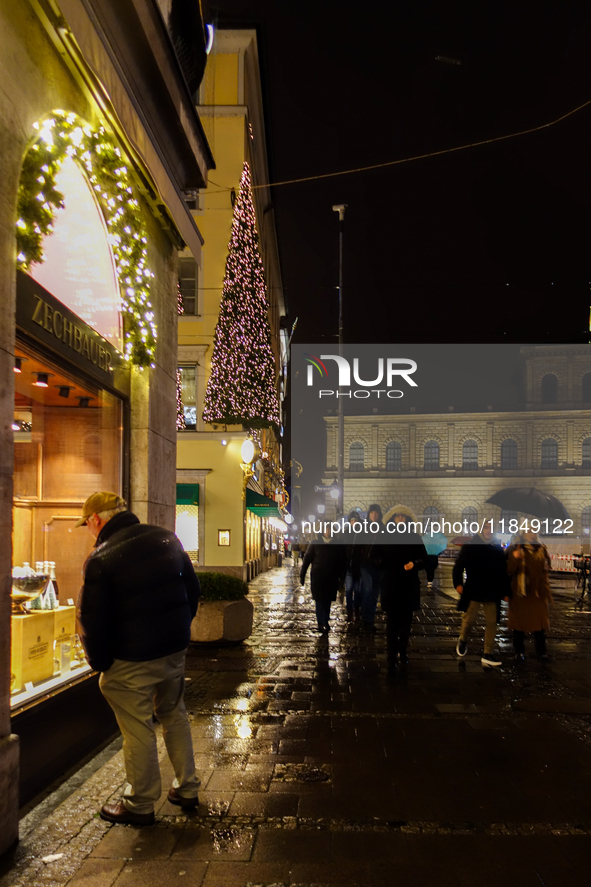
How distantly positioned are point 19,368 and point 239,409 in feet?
54.3

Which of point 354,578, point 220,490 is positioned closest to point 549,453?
point 220,490

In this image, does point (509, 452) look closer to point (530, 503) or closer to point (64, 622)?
point (530, 503)

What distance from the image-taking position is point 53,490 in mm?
6871

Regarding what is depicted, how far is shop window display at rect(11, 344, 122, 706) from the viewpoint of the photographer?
562cm

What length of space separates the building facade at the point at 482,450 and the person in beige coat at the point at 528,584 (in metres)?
62.0

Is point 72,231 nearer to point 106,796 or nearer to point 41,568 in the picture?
point 41,568

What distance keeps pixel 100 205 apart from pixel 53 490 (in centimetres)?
258

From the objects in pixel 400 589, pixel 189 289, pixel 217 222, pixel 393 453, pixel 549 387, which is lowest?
pixel 400 589

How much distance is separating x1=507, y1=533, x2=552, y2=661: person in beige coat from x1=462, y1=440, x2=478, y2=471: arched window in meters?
66.0

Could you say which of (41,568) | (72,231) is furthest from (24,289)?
(41,568)

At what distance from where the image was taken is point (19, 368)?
5.43m

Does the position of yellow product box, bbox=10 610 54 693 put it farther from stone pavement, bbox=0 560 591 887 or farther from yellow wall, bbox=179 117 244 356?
yellow wall, bbox=179 117 244 356

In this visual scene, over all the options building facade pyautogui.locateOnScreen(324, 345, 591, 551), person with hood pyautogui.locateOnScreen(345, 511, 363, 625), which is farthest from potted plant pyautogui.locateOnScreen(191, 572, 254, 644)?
building facade pyautogui.locateOnScreen(324, 345, 591, 551)

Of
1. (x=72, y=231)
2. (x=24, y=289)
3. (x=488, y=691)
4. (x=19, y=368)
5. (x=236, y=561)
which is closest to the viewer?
(x=24, y=289)
